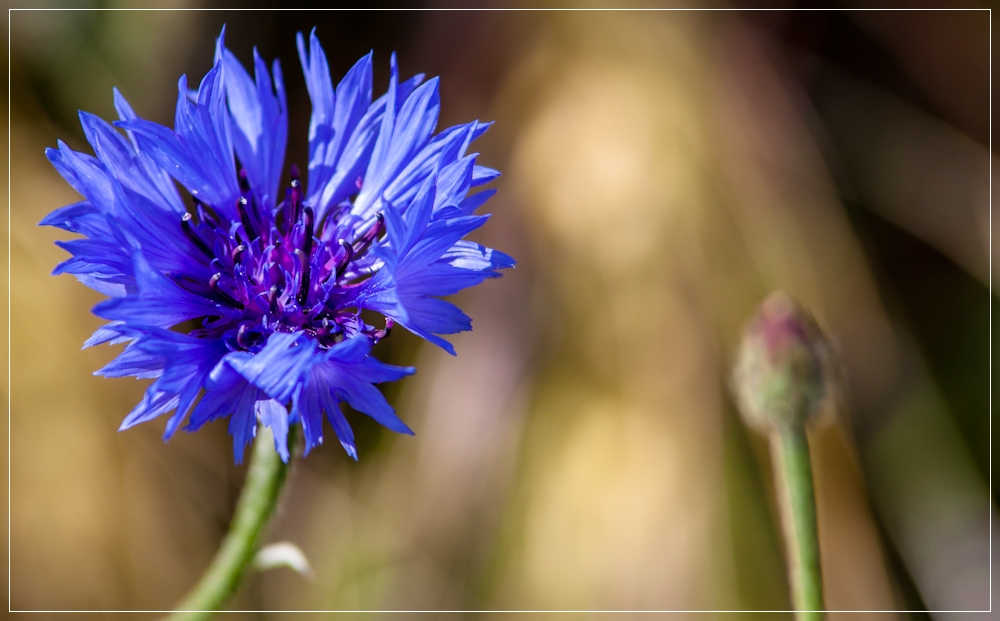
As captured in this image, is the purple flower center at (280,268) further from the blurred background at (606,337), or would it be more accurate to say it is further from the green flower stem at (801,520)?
the blurred background at (606,337)

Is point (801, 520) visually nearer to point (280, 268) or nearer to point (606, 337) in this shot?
point (280, 268)

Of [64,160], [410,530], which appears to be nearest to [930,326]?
[410,530]

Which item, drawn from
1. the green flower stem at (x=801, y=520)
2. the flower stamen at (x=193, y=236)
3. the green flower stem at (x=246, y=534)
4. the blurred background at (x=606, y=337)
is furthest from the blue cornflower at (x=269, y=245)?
the blurred background at (x=606, y=337)

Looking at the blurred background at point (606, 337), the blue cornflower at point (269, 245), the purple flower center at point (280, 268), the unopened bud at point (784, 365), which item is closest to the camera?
the blue cornflower at point (269, 245)

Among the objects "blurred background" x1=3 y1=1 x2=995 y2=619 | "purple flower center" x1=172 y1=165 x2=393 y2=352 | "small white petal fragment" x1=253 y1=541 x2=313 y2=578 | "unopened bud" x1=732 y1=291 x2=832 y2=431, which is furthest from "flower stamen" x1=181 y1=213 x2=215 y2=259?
"blurred background" x1=3 y1=1 x2=995 y2=619

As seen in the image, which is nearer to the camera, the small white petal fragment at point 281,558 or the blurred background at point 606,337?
the small white petal fragment at point 281,558

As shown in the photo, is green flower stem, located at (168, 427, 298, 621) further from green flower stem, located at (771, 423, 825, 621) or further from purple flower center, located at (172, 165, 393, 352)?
green flower stem, located at (771, 423, 825, 621)

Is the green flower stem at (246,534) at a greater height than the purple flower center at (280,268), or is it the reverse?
the purple flower center at (280,268)
